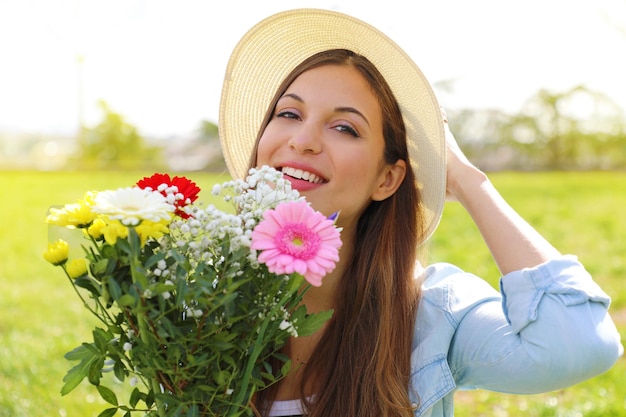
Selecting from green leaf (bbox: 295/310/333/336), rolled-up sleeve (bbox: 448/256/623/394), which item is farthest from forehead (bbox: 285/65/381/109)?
green leaf (bbox: 295/310/333/336)

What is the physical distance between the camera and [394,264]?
98.3 inches

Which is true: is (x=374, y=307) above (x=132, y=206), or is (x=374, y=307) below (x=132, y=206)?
below

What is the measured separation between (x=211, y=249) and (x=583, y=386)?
4126 mm

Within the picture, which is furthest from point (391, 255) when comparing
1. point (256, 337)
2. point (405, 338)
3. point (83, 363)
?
point (83, 363)

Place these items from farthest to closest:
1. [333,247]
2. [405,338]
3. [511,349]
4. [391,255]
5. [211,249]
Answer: [391,255]
[405,338]
[511,349]
[211,249]
[333,247]

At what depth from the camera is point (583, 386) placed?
495cm

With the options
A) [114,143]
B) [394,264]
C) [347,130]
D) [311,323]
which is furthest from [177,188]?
[114,143]

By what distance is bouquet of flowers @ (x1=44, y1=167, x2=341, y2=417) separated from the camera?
139 centimetres

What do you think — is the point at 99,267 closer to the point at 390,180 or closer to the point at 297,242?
the point at 297,242

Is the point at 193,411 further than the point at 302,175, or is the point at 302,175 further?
the point at 302,175

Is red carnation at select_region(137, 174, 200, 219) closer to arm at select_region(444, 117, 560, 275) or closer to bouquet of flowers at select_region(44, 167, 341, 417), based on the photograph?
bouquet of flowers at select_region(44, 167, 341, 417)

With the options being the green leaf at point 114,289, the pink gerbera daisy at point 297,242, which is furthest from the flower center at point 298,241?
the green leaf at point 114,289

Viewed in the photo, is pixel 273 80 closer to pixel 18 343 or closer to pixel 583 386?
pixel 583 386

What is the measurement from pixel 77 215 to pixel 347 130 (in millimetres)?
1128
